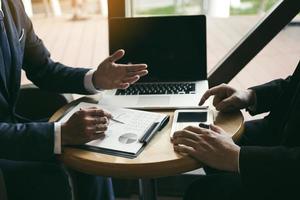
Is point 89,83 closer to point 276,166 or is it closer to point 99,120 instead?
point 99,120

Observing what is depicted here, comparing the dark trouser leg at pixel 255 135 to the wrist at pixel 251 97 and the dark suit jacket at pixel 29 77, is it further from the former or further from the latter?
the dark suit jacket at pixel 29 77

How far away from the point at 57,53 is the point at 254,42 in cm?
137

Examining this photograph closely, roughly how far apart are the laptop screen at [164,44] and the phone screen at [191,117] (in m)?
0.26

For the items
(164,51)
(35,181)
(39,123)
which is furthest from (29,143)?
(164,51)

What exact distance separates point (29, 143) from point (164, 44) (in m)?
0.63

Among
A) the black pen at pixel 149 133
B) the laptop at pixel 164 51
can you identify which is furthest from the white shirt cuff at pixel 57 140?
the laptop at pixel 164 51

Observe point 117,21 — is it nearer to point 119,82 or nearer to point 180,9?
point 119,82

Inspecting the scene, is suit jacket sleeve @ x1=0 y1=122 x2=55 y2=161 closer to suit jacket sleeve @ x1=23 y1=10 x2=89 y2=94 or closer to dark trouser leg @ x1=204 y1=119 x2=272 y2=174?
suit jacket sleeve @ x1=23 y1=10 x2=89 y2=94

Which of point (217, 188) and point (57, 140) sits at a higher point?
point (57, 140)

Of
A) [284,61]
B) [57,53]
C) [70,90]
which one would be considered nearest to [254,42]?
[284,61]

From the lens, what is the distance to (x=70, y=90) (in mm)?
1497

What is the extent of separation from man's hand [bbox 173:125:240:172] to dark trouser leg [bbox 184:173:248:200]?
155 millimetres

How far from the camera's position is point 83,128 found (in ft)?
3.63

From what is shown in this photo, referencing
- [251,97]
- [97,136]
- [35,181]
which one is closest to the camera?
[97,136]
